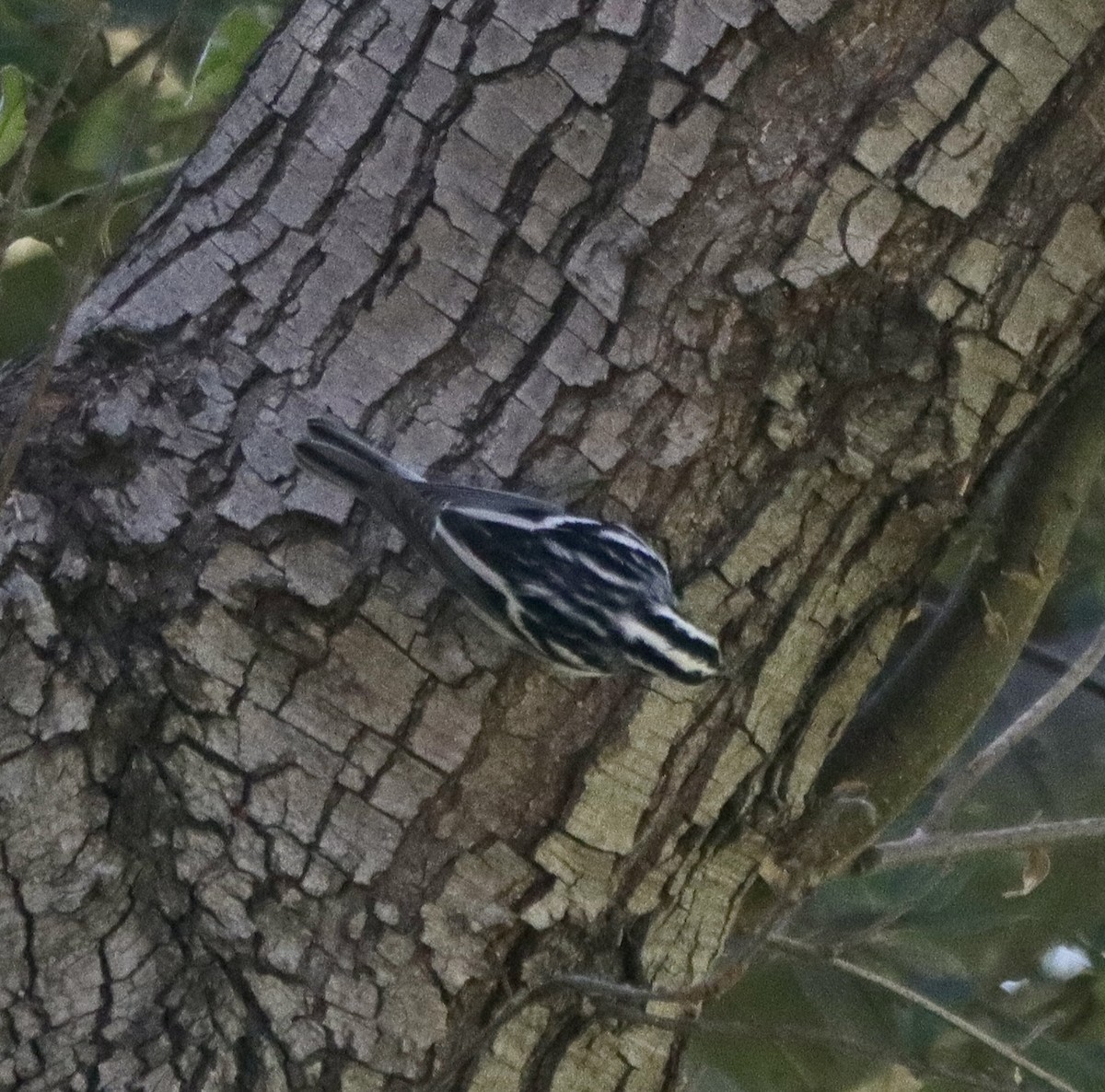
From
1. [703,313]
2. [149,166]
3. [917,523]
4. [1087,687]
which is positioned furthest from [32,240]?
[1087,687]

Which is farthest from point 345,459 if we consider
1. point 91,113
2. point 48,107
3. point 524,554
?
point 91,113

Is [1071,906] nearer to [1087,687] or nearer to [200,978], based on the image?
[1087,687]

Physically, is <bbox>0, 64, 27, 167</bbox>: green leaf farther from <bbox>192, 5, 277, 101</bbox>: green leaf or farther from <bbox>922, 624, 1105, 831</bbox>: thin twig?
<bbox>922, 624, 1105, 831</bbox>: thin twig

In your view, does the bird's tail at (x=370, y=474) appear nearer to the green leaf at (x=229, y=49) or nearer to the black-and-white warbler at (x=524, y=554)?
the black-and-white warbler at (x=524, y=554)

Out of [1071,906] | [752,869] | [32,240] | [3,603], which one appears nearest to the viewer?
[3,603]

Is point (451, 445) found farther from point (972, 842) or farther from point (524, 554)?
point (972, 842)

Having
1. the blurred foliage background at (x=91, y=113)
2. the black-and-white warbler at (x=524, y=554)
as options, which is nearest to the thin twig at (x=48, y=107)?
the black-and-white warbler at (x=524, y=554)
